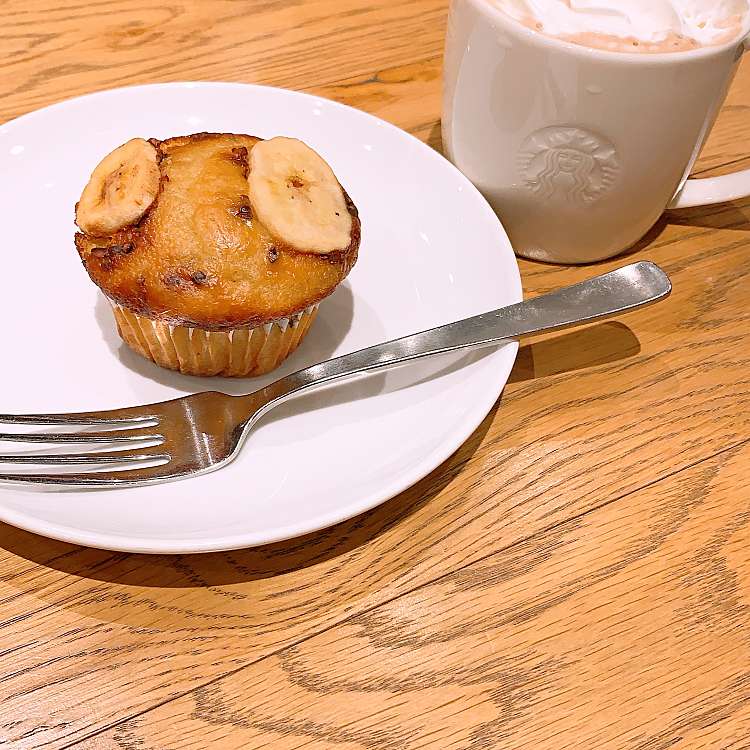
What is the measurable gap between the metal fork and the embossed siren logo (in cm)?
14

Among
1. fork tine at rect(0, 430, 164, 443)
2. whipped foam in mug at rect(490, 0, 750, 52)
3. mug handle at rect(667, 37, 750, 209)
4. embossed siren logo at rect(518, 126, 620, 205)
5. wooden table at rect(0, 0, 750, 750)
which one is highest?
whipped foam in mug at rect(490, 0, 750, 52)

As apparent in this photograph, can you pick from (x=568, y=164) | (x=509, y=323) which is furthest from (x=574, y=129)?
(x=509, y=323)

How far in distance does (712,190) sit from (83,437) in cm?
91

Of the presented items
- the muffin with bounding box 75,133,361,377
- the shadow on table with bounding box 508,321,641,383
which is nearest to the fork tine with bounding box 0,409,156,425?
the muffin with bounding box 75,133,361,377

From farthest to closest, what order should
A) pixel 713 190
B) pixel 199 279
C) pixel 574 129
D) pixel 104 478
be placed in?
pixel 713 190 < pixel 574 129 < pixel 199 279 < pixel 104 478

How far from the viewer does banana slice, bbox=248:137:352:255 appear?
905 millimetres

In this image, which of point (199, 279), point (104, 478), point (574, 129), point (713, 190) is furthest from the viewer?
point (713, 190)

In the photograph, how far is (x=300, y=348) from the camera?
1.01 m

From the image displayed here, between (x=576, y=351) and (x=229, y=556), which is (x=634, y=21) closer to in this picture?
(x=576, y=351)

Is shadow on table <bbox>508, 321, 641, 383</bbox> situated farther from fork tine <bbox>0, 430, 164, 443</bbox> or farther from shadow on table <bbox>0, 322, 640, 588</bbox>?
fork tine <bbox>0, 430, 164, 443</bbox>

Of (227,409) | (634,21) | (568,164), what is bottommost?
(227,409)

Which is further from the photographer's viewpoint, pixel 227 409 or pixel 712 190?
pixel 712 190

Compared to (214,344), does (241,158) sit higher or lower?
higher

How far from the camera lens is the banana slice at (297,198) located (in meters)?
0.90
